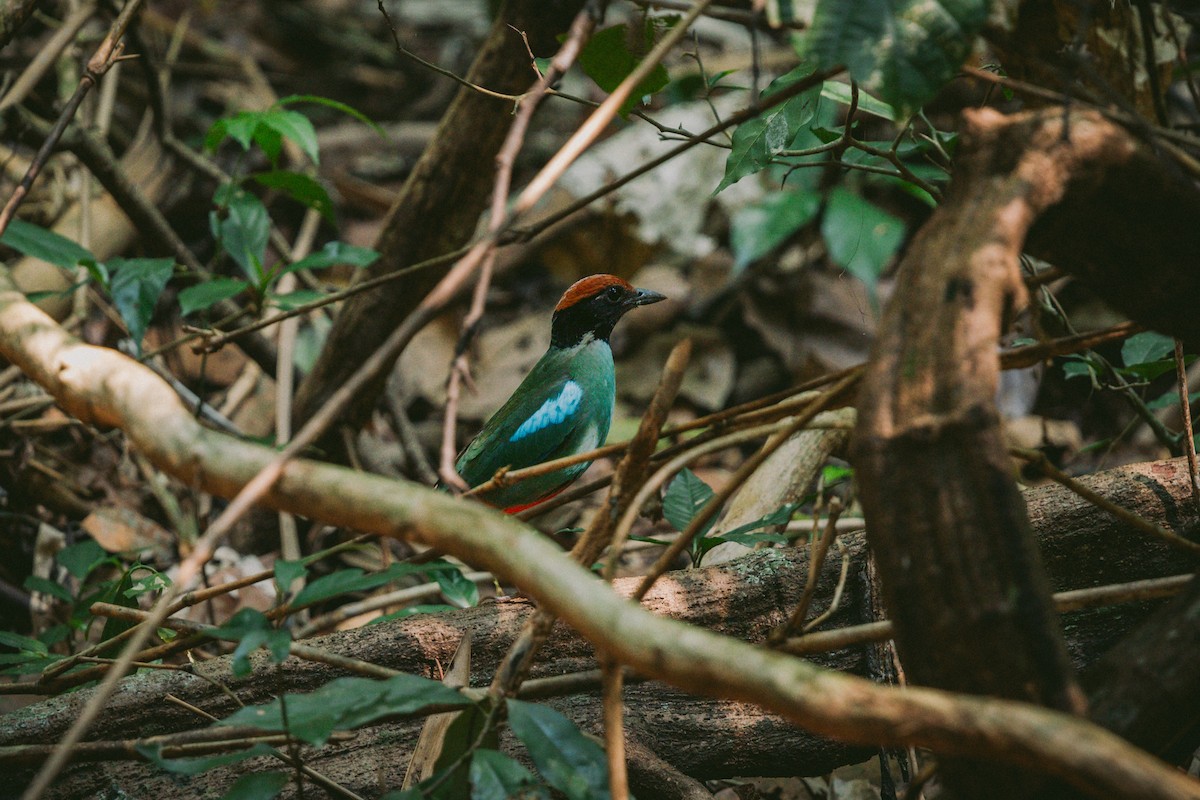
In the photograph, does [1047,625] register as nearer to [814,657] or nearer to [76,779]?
[814,657]

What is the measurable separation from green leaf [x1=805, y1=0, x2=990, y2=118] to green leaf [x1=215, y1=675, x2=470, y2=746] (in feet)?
4.06

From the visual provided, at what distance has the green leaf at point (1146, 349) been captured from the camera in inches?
120

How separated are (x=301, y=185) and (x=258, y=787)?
9.87 ft

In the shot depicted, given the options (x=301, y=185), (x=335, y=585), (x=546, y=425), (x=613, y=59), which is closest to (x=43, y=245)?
(x=301, y=185)

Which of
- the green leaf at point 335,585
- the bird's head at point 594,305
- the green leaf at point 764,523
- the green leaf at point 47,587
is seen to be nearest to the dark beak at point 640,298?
the bird's head at point 594,305

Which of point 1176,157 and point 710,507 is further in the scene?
point 710,507

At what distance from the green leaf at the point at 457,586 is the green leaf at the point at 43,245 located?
1.91m

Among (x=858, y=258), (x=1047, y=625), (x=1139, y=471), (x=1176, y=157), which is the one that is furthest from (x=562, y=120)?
(x=1047, y=625)

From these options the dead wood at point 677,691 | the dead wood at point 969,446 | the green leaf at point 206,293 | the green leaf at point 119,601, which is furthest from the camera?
the green leaf at point 206,293

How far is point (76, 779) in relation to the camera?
7.77ft

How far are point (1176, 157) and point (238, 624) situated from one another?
6.07 ft

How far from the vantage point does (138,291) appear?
10.5ft

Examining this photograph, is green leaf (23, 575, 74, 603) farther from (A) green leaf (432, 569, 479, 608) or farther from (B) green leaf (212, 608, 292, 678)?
(B) green leaf (212, 608, 292, 678)

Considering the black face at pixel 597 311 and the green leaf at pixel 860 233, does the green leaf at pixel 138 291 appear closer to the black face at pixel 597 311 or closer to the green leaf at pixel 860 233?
the black face at pixel 597 311
